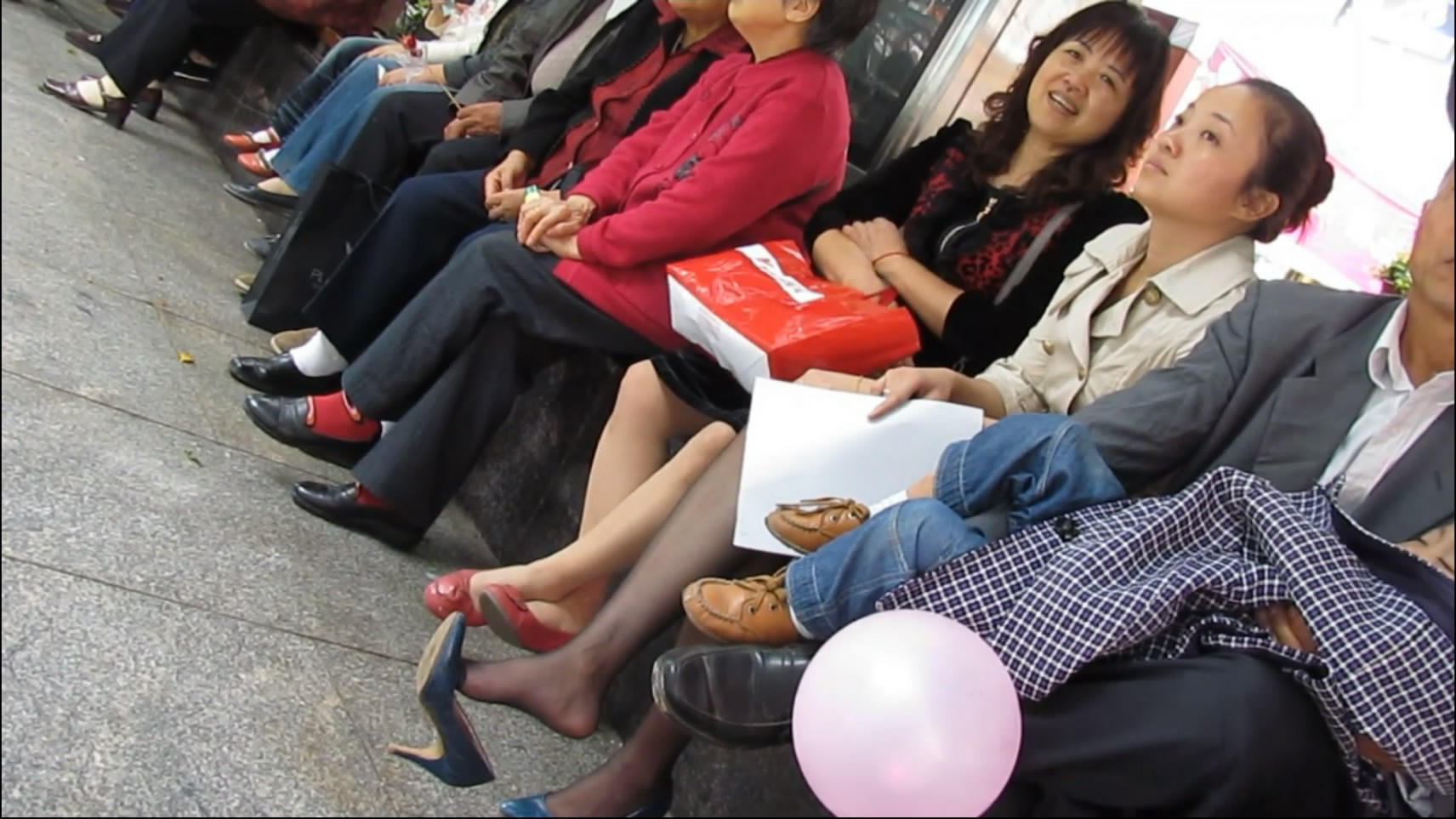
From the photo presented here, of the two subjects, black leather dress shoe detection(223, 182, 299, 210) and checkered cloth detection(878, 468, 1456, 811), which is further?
black leather dress shoe detection(223, 182, 299, 210)

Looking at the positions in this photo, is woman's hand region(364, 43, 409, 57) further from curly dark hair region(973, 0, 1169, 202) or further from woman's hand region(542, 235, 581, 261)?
curly dark hair region(973, 0, 1169, 202)

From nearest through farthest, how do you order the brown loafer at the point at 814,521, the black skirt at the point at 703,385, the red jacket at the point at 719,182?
the brown loafer at the point at 814,521, the black skirt at the point at 703,385, the red jacket at the point at 719,182

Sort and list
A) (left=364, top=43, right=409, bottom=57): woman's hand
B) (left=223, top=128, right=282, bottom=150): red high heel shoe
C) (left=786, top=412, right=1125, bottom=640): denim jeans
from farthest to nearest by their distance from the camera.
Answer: (left=364, top=43, right=409, bottom=57): woman's hand
(left=223, top=128, right=282, bottom=150): red high heel shoe
(left=786, top=412, right=1125, bottom=640): denim jeans

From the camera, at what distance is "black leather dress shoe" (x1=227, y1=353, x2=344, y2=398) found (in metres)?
2.23

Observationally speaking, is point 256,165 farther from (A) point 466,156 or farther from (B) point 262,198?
(A) point 466,156

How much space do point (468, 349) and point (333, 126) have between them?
5.27 ft

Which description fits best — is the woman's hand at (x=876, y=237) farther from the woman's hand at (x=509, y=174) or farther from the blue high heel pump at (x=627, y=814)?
the blue high heel pump at (x=627, y=814)

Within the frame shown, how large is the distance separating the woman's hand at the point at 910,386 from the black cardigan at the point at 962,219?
0.40 meters

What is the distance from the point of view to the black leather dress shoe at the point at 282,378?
87.7 inches

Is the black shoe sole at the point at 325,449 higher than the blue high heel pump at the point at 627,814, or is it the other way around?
the blue high heel pump at the point at 627,814

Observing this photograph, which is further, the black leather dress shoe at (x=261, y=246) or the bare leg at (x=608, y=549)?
the black leather dress shoe at (x=261, y=246)

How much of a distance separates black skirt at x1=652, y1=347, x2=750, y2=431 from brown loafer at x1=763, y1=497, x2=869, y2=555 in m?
0.46

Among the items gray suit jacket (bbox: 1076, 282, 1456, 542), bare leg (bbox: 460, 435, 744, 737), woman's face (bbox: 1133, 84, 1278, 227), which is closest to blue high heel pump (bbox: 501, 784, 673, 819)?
bare leg (bbox: 460, 435, 744, 737)

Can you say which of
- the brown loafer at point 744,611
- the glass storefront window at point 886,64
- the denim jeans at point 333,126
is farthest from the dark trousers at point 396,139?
the brown loafer at point 744,611
